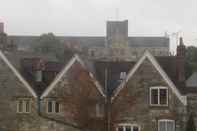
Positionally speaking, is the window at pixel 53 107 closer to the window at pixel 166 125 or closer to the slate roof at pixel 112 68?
the slate roof at pixel 112 68

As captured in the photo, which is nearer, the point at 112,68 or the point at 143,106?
the point at 143,106

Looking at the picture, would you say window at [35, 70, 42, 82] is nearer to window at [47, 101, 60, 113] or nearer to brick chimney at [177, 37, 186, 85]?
window at [47, 101, 60, 113]

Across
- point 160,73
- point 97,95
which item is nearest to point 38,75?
point 97,95

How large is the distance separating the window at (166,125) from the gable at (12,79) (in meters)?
12.6

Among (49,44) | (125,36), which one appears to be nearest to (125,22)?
(125,36)

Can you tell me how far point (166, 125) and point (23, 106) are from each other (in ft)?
45.2

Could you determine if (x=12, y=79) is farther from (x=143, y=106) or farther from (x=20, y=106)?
(x=143, y=106)

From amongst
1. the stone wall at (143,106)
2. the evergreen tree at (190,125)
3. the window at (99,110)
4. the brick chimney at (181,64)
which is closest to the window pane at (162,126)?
the stone wall at (143,106)

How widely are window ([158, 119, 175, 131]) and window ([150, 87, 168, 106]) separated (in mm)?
1513

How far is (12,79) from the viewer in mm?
52750

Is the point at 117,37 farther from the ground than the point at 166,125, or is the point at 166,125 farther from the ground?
the point at 117,37

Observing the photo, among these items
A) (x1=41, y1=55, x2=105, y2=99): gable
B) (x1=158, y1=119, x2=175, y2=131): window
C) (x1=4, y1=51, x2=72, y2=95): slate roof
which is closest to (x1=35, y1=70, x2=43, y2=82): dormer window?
(x1=4, y1=51, x2=72, y2=95): slate roof

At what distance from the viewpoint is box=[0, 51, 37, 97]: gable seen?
52.3m

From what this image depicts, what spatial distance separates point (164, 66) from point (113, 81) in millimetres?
4896
